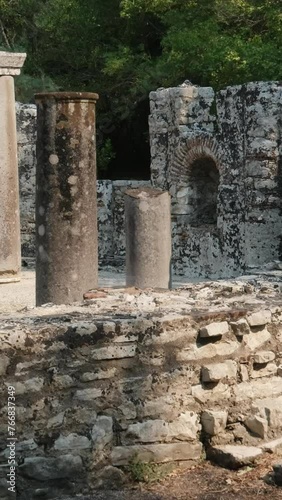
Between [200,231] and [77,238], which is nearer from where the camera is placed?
[77,238]

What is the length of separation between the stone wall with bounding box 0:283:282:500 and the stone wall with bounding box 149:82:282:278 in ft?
27.1

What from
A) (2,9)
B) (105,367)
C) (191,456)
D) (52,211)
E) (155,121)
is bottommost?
(191,456)

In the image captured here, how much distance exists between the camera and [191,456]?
6.01 metres

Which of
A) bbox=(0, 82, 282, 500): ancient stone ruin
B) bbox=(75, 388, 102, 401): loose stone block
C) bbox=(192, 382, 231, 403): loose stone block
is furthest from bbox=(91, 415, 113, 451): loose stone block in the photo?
bbox=(192, 382, 231, 403): loose stone block

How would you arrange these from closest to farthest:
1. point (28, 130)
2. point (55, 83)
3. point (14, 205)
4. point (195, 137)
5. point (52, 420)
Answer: point (52, 420)
point (14, 205)
point (195, 137)
point (28, 130)
point (55, 83)

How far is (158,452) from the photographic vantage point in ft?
19.3

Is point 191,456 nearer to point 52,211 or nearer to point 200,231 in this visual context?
point 52,211

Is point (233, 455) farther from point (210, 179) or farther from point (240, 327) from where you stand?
point (210, 179)

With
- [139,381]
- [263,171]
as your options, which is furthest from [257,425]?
[263,171]

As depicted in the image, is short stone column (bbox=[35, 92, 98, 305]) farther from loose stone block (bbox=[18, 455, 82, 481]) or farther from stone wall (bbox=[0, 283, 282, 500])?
loose stone block (bbox=[18, 455, 82, 481])

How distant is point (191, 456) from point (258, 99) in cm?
921

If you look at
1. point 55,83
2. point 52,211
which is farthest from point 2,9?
point 52,211

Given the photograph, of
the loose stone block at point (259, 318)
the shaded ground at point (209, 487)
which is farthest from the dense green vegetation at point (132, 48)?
the shaded ground at point (209, 487)

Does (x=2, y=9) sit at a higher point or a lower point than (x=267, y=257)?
higher
